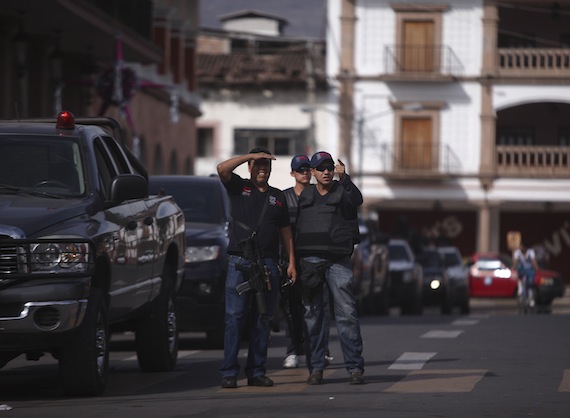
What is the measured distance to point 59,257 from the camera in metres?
11.7

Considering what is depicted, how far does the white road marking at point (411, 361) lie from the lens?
50.1 ft

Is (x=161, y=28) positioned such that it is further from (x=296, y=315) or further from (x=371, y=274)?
(x=296, y=315)

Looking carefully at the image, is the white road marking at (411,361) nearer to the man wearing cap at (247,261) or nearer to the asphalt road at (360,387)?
the asphalt road at (360,387)

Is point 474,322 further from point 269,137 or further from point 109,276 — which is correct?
point 269,137

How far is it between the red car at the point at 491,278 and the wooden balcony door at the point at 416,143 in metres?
12.1

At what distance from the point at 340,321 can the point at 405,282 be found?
21.1 meters

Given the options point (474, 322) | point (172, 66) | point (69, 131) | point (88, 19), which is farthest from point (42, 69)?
point (69, 131)

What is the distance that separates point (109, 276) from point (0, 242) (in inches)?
48.7

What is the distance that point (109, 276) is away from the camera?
41.3 ft

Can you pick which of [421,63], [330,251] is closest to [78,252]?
[330,251]

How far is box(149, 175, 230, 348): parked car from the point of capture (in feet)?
57.9

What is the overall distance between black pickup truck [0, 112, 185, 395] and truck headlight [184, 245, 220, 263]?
2.78 m

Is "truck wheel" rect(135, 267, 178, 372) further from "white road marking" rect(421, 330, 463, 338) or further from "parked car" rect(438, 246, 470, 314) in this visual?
"parked car" rect(438, 246, 470, 314)

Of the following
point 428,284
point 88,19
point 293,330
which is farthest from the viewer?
point 428,284
